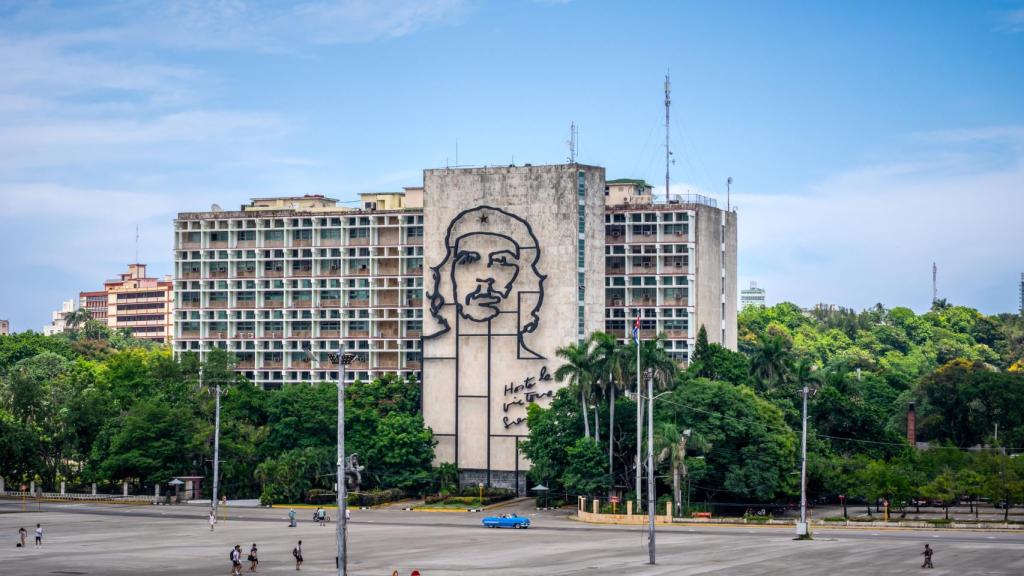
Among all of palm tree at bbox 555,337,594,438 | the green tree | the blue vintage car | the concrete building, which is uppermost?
the concrete building

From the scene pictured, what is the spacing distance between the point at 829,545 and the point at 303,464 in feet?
201

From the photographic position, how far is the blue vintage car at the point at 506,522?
384 feet

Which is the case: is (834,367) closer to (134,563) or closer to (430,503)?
(430,503)

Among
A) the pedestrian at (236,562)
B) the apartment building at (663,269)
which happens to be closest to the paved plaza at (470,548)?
the pedestrian at (236,562)

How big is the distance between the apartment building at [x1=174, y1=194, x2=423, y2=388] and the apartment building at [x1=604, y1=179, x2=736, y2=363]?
22986 millimetres

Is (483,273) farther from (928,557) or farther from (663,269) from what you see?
(928,557)

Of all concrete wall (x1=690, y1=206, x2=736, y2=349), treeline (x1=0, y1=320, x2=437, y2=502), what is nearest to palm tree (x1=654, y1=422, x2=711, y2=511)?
treeline (x1=0, y1=320, x2=437, y2=502)

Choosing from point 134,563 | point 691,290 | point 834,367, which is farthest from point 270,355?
point 134,563

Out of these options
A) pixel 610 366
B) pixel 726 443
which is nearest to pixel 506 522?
pixel 610 366

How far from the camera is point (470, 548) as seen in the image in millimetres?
97500

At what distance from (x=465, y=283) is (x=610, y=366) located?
29.2 m

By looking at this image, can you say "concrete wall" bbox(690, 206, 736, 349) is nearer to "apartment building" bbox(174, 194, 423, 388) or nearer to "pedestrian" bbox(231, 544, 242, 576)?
"apartment building" bbox(174, 194, 423, 388)

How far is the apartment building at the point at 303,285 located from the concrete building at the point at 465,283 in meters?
0.18

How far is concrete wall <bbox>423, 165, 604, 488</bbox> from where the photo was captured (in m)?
152
